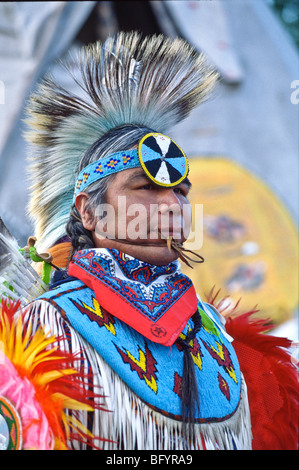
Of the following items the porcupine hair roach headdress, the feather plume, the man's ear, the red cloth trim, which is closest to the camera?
the feather plume

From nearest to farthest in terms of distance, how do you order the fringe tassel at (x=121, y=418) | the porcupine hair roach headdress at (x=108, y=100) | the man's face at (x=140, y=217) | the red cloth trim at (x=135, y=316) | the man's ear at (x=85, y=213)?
the fringe tassel at (x=121, y=418), the red cloth trim at (x=135, y=316), the man's face at (x=140, y=217), the man's ear at (x=85, y=213), the porcupine hair roach headdress at (x=108, y=100)

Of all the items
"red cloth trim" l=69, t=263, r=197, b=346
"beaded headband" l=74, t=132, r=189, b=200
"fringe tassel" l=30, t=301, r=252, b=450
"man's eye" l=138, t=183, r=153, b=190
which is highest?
"beaded headband" l=74, t=132, r=189, b=200

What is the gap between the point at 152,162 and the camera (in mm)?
1679

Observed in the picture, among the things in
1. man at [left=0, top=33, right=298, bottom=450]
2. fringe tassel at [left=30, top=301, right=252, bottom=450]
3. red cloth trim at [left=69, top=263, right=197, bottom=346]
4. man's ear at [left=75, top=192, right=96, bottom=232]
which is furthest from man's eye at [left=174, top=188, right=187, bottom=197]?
fringe tassel at [left=30, top=301, right=252, bottom=450]

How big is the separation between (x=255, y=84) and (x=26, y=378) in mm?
5288

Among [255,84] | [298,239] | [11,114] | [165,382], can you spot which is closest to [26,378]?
[165,382]

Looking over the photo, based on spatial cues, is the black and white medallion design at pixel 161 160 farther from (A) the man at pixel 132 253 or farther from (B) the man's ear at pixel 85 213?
(B) the man's ear at pixel 85 213

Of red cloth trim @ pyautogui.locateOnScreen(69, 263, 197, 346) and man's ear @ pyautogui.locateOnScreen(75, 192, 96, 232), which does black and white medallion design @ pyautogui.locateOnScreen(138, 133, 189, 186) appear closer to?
man's ear @ pyautogui.locateOnScreen(75, 192, 96, 232)

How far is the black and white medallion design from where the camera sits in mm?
1670

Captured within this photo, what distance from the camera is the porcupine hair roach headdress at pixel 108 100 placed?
188 cm

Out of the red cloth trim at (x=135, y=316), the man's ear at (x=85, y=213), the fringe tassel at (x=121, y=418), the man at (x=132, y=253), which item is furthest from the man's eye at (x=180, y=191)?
the fringe tassel at (x=121, y=418)

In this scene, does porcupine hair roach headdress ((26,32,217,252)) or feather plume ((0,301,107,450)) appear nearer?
feather plume ((0,301,107,450))

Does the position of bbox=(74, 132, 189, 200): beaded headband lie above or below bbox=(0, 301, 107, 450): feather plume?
above

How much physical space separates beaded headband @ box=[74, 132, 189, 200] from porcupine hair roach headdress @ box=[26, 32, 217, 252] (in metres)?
0.19
